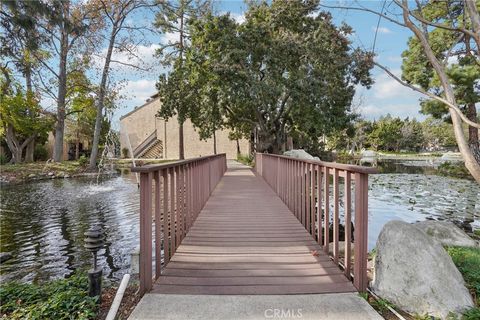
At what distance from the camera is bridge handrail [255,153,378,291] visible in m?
2.53

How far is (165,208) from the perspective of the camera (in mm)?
3064

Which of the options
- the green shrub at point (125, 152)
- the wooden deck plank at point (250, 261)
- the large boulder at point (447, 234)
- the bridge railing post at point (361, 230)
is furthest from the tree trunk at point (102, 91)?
the bridge railing post at point (361, 230)

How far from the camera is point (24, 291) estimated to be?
112 inches

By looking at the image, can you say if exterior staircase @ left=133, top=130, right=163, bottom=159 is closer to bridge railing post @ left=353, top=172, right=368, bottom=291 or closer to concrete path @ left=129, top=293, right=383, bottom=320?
concrete path @ left=129, top=293, right=383, bottom=320

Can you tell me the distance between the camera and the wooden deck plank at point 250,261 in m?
2.59

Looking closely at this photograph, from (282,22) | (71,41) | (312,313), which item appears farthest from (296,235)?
(71,41)

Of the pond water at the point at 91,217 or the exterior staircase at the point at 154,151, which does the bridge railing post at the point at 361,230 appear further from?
the exterior staircase at the point at 154,151

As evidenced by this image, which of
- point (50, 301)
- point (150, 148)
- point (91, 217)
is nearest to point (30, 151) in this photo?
point (150, 148)

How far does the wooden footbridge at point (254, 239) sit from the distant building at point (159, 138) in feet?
76.0

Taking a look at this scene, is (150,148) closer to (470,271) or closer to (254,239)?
(254,239)

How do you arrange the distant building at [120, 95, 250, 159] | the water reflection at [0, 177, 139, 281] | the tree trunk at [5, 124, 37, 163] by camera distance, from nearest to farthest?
the water reflection at [0, 177, 139, 281] → the tree trunk at [5, 124, 37, 163] → the distant building at [120, 95, 250, 159]

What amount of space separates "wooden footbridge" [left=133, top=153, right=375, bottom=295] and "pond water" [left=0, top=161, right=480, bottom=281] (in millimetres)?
1265

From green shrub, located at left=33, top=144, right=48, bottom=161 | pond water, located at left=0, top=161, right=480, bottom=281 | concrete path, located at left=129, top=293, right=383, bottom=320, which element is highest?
green shrub, located at left=33, top=144, right=48, bottom=161

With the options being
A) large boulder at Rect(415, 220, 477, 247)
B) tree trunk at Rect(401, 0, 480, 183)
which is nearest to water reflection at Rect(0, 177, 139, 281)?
large boulder at Rect(415, 220, 477, 247)
